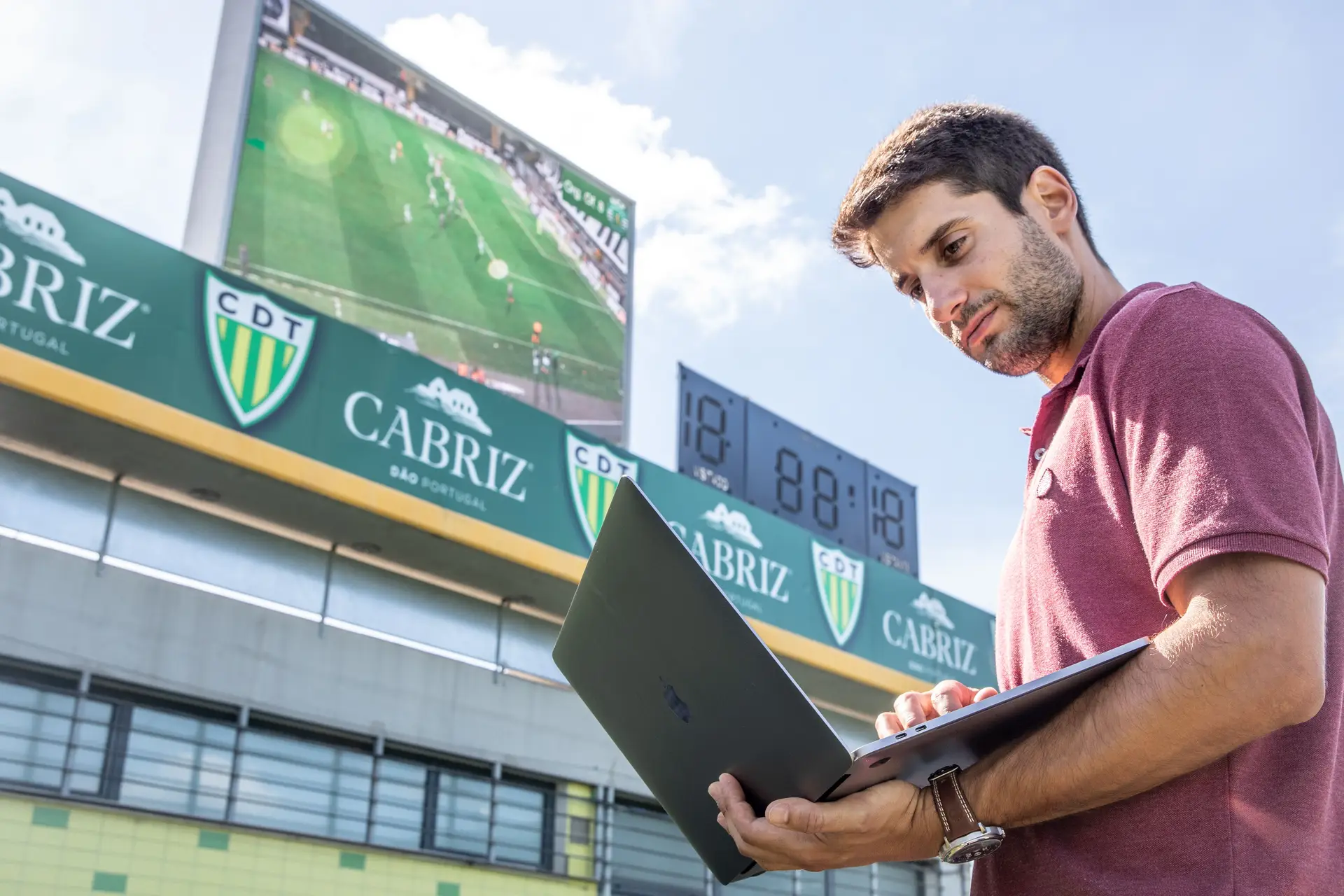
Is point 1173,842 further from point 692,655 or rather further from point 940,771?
point 692,655

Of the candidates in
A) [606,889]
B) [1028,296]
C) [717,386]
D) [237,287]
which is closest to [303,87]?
[237,287]

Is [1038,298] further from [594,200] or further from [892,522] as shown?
[892,522]

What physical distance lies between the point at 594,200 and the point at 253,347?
293 inches

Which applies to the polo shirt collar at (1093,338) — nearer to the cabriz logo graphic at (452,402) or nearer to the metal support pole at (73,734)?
the metal support pole at (73,734)

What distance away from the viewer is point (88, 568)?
874 cm

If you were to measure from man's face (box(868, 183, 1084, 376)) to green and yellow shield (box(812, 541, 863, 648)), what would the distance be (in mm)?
13063

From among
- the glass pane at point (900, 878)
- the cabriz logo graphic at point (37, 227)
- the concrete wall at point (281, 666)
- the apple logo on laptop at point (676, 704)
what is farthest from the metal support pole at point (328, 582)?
the apple logo on laptop at point (676, 704)

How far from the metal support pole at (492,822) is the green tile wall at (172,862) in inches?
17.0

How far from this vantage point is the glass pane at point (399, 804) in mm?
9609

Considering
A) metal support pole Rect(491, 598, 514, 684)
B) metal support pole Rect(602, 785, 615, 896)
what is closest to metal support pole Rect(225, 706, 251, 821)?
metal support pole Rect(491, 598, 514, 684)

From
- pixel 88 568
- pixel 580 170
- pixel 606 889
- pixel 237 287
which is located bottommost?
pixel 606 889

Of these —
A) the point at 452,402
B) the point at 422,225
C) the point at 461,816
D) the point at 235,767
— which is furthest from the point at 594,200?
the point at 235,767

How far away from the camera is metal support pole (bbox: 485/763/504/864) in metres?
9.98

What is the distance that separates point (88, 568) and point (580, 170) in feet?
31.0
